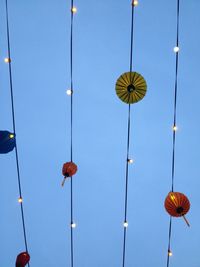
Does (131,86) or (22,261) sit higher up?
(131,86)

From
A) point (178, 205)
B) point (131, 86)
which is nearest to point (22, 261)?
point (178, 205)

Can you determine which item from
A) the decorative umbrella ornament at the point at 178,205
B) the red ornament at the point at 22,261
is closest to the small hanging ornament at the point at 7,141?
the red ornament at the point at 22,261

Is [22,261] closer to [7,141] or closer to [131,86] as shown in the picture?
[7,141]

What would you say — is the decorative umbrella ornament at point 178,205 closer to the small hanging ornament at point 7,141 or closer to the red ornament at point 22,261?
the red ornament at point 22,261

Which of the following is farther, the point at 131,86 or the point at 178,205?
the point at 178,205

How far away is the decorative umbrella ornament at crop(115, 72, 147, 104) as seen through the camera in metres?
5.52

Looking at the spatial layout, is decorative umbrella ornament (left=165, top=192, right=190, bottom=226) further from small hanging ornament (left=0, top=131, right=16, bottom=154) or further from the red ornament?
small hanging ornament (left=0, top=131, right=16, bottom=154)

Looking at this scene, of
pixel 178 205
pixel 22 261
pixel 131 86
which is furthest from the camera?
pixel 22 261

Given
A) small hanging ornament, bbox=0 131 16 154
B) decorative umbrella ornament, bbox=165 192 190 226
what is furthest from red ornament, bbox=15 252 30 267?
decorative umbrella ornament, bbox=165 192 190 226

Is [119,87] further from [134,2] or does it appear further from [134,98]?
[134,2]

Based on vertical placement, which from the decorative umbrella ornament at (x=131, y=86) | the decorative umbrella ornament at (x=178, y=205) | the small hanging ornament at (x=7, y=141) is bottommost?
the decorative umbrella ornament at (x=178, y=205)

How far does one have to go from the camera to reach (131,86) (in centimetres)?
558

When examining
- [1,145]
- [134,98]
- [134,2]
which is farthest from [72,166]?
[134,2]

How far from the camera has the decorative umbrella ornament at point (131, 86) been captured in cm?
552
